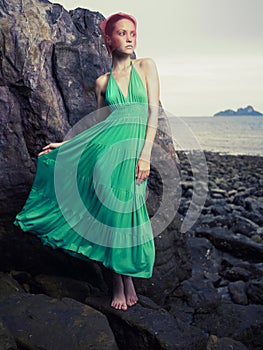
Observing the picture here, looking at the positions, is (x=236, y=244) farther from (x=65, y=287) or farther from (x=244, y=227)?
(x=65, y=287)

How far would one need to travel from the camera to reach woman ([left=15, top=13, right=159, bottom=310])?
11.8 feet

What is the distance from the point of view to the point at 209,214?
30.2 ft

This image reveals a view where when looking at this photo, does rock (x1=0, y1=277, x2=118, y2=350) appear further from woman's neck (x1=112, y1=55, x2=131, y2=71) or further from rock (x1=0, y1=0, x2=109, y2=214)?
woman's neck (x1=112, y1=55, x2=131, y2=71)

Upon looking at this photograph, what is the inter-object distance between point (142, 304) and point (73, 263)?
3.25 ft

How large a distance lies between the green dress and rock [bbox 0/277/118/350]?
1.50 feet

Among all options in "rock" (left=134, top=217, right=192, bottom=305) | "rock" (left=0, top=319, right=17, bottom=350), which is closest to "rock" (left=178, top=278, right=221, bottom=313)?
"rock" (left=134, top=217, right=192, bottom=305)

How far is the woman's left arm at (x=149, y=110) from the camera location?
11.8 ft

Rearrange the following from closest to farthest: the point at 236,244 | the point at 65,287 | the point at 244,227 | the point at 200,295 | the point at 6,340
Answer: the point at 6,340
the point at 65,287
the point at 200,295
the point at 236,244
the point at 244,227

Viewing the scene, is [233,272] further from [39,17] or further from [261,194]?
[261,194]

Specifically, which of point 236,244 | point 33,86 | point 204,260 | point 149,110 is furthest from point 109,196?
point 236,244

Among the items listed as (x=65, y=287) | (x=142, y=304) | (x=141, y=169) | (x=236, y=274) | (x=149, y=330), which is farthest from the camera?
(x=236, y=274)

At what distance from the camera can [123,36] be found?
142 inches

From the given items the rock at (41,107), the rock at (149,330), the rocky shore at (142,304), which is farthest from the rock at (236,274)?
the rock at (149,330)

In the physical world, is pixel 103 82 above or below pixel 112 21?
below
